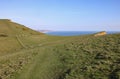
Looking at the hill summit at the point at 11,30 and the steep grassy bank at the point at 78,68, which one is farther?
the hill summit at the point at 11,30

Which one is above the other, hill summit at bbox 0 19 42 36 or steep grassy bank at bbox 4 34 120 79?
hill summit at bbox 0 19 42 36

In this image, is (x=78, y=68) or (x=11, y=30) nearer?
(x=78, y=68)

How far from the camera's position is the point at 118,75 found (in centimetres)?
1889

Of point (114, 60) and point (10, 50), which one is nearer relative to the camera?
point (114, 60)

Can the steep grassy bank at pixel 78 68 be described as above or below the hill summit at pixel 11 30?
below

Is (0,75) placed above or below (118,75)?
below

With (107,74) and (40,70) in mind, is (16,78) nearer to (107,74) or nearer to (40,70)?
(40,70)

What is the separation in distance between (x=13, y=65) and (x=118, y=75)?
55.4 ft

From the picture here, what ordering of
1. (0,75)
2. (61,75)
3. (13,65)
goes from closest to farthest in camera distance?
(61,75)
(0,75)
(13,65)

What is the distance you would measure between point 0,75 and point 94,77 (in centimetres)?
1279

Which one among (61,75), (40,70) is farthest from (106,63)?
(40,70)

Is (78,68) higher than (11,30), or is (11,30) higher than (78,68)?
(11,30)

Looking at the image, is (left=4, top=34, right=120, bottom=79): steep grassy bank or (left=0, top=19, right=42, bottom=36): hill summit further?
(left=0, top=19, right=42, bottom=36): hill summit

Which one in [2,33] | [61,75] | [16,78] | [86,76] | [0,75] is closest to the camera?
[86,76]
